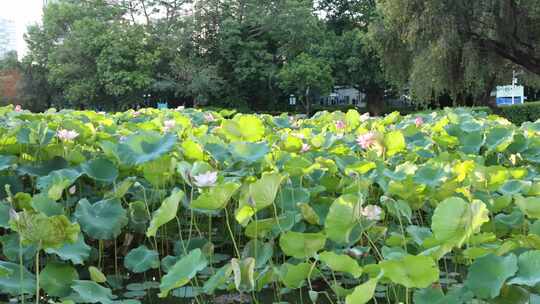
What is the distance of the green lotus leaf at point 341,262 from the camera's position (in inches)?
38.7

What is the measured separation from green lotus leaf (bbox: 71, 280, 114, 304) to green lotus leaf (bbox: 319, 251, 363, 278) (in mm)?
443

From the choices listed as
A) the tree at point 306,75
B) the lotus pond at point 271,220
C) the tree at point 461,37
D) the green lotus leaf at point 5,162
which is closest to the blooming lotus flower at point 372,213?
the lotus pond at point 271,220

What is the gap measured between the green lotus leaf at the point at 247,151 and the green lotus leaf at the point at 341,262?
652 millimetres

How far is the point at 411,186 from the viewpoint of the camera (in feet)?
4.52

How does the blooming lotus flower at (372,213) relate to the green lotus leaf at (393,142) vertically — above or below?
below

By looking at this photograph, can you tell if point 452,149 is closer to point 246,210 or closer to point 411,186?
point 411,186

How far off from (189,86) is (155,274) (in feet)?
66.0

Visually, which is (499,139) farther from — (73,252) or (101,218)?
(73,252)

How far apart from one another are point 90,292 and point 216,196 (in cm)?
31

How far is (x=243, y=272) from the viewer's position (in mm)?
1013

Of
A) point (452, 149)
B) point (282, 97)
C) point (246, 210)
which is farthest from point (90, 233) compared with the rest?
point (282, 97)

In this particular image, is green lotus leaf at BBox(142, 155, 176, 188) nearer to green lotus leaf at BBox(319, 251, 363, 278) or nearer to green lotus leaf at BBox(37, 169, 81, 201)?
green lotus leaf at BBox(37, 169, 81, 201)

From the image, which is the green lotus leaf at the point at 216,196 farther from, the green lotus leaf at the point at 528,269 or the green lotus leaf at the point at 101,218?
the green lotus leaf at the point at 528,269

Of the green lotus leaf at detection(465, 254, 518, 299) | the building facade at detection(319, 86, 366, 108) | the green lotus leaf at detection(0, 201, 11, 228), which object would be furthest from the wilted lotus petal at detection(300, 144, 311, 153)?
the building facade at detection(319, 86, 366, 108)
